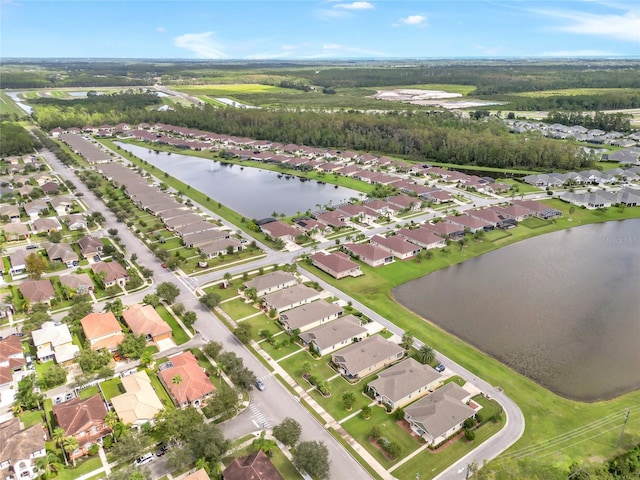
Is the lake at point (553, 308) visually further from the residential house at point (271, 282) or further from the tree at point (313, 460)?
the tree at point (313, 460)

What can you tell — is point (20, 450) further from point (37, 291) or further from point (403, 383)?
point (403, 383)

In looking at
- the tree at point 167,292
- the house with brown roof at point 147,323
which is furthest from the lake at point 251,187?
the house with brown roof at point 147,323

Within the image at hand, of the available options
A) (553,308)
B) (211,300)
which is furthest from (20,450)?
(553,308)

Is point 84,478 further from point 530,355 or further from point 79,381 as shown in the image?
point 530,355

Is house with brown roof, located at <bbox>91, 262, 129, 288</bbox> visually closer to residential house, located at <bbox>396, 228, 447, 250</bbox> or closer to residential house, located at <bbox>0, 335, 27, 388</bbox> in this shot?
residential house, located at <bbox>0, 335, 27, 388</bbox>

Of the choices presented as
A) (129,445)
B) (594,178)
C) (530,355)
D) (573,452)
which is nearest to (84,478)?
(129,445)

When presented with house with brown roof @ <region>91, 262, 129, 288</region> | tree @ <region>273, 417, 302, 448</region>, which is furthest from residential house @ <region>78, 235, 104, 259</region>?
tree @ <region>273, 417, 302, 448</region>
